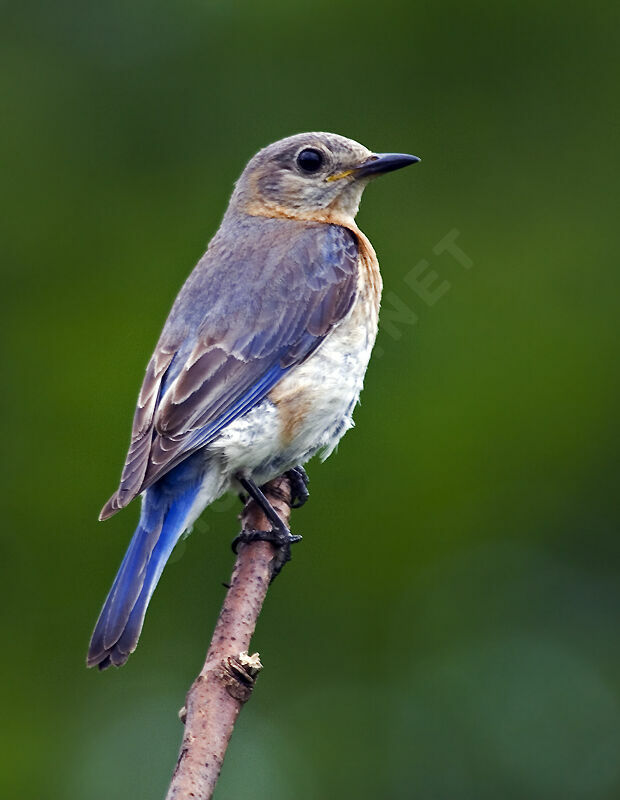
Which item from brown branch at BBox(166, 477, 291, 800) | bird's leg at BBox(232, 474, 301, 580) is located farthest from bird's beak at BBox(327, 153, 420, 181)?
brown branch at BBox(166, 477, 291, 800)

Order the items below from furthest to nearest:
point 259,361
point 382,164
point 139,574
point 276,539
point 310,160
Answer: point 310,160 → point 382,164 → point 259,361 → point 276,539 → point 139,574

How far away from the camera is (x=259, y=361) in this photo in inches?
207

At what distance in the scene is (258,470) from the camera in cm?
525

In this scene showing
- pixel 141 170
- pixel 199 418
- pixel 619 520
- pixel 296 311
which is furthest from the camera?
pixel 141 170

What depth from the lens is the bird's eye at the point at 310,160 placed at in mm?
5930

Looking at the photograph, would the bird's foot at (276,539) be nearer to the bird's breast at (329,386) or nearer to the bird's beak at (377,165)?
the bird's breast at (329,386)

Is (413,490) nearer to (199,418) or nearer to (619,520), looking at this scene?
(619,520)

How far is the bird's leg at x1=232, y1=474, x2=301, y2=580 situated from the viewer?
4941 millimetres

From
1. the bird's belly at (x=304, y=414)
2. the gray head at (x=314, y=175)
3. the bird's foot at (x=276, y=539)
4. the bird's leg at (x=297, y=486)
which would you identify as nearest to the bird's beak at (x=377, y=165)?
the gray head at (x=314, y=175)

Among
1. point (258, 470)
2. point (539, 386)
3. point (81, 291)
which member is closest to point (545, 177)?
point (539, 386)

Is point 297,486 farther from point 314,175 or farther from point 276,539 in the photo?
point 314,175

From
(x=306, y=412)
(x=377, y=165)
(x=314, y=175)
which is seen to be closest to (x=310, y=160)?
(x=314, y=175)

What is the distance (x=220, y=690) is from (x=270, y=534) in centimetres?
131

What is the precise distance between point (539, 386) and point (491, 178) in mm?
1351
